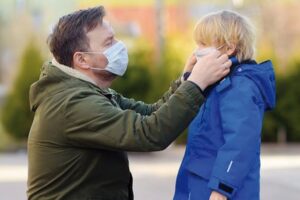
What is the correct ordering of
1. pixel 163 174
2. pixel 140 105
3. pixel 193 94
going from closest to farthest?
pixel 193 94 → pixel 140 105 → pixel 163 174

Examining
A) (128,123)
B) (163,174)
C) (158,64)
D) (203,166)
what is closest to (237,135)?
(203,166)

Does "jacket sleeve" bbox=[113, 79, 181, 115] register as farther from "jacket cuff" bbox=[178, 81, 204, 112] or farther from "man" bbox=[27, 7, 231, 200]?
"jacket cuff" bbox=[178, 81, 204, 112]

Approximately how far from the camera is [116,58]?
3.01m

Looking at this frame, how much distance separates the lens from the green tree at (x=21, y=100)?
18.7 m

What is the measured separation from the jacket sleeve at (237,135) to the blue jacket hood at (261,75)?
30mm

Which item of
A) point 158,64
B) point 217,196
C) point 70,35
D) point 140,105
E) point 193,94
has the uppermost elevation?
point 70,35

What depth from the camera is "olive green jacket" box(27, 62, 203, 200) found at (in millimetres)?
2660

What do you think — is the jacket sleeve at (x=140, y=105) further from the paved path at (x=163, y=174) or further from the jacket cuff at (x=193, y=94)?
Answer: the paved path at (x=163, y=174)

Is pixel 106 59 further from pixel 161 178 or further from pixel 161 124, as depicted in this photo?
pixel 161 178

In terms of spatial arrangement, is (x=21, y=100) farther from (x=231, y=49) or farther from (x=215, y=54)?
(x=215, y=54)

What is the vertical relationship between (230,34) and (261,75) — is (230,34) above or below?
above

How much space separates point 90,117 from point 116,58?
15.3 inches

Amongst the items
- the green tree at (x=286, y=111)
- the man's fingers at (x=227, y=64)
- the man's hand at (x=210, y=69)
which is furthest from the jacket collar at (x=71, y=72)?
the green tree at (x=286, y=111)

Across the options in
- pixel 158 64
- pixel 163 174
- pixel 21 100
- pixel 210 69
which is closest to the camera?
pixel 210 69
